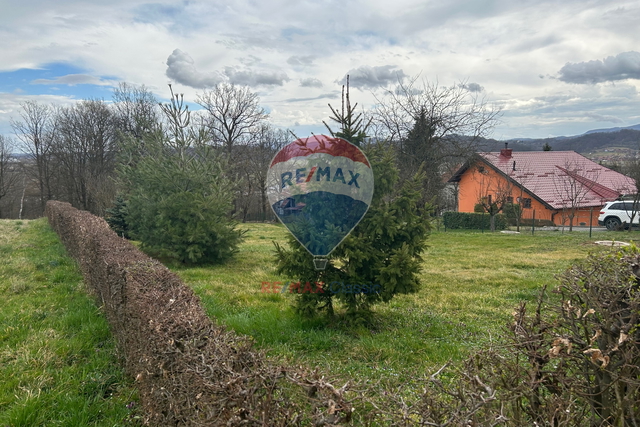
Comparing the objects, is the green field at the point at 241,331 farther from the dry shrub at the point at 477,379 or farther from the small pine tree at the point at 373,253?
the small pine tree at the point at 373,253

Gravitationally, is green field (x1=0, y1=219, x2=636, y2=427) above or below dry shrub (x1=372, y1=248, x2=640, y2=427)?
below

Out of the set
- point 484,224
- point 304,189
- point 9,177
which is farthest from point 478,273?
point 9,177

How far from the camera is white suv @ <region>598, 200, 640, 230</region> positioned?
62.6 ft

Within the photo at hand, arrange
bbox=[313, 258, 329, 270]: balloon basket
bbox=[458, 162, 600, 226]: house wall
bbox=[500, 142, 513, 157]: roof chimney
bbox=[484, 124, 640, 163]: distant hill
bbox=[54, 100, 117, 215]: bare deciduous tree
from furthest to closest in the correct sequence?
bbox=[484, 124, 640, 163]: distant hill → bbox=[54, 100, 117, 215]: bare deciduous tree → bbox=[500, 142, 513, 157]: roof chimney → bbox=[458, 162, 600, 226]: house wall → bbox=[313, 258, 329, 270]: balloon basket

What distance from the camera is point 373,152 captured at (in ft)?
15.5

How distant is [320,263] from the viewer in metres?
4.86

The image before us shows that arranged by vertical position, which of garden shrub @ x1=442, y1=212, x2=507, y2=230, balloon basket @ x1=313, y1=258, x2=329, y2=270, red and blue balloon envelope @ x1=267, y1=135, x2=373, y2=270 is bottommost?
garden shrub @ x1=442, y1=212, x2=507, y2=230

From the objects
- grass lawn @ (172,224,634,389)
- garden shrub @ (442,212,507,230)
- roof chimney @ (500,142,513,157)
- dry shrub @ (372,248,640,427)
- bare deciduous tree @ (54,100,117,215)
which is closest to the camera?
dry shrub @ (372,248,640,427)

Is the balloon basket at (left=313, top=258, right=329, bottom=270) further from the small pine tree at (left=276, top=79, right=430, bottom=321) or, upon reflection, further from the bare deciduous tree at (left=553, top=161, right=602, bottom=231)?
the bare deciduous tree at (left=553, top=161, right=602, bottom=231)

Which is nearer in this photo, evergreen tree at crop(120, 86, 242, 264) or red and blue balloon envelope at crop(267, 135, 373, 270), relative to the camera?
red and blue balloon envelope at crop(267, 135, 373, 270)

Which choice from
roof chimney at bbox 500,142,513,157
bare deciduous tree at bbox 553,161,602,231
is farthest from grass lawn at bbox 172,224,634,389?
roof chimney at bbox 500,142,513,157

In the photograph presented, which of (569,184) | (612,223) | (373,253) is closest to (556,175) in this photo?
(569,184)

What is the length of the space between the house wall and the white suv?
9.27ft

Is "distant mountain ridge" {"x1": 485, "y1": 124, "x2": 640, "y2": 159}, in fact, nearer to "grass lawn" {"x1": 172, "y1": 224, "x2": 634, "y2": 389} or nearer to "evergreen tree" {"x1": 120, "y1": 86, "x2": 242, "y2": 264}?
"grass lawn" {"x1": 172, "y1": 224, "x2": 634, "y2": 389}
